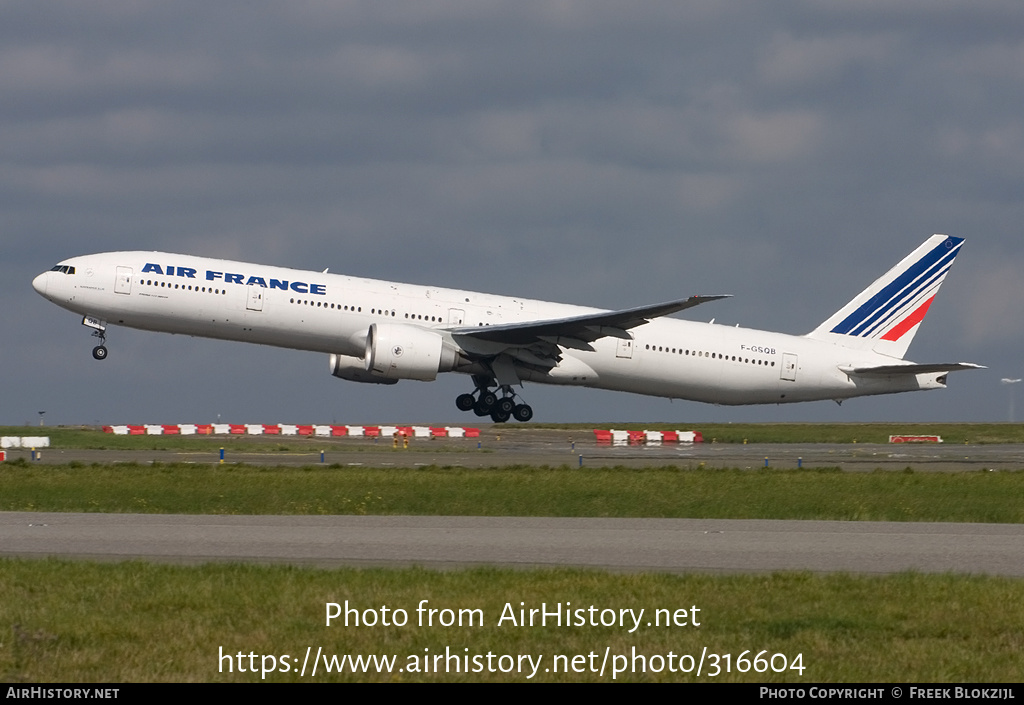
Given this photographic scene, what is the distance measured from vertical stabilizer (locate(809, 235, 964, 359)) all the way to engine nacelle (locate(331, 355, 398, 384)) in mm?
16663

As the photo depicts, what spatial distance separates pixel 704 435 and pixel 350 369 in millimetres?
14138

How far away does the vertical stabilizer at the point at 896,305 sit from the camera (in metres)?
48.2

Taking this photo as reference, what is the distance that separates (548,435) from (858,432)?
48.0ft

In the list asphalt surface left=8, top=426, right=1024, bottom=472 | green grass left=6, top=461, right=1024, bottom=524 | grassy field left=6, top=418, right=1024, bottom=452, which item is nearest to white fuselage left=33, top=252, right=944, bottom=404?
grassy field left=6, top=418, right=1024, bottom=452

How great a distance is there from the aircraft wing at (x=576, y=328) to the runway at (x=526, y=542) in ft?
71.2

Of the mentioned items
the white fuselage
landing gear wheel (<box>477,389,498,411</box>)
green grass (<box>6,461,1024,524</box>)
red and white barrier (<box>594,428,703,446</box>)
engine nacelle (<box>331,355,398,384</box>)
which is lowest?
green grass (<box>6,461,1024,524</box>)

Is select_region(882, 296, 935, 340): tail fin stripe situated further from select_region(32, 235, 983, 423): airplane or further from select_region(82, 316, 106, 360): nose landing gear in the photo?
select_region(82, 316, 106, 360): nose landing gear

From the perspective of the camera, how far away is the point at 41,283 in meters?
40.4

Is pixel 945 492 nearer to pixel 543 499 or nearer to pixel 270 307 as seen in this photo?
pixel 543 499

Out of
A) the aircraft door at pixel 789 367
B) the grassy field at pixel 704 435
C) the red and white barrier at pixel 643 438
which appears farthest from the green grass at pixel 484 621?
the aircraft door at pixel 789 367

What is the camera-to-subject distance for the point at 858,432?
5362cm

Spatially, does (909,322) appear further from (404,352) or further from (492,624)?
(492,624)

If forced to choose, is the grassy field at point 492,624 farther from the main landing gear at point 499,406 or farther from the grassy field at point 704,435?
the main landing gear at point 499,406

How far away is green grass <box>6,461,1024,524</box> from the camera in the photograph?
21.0 meters
